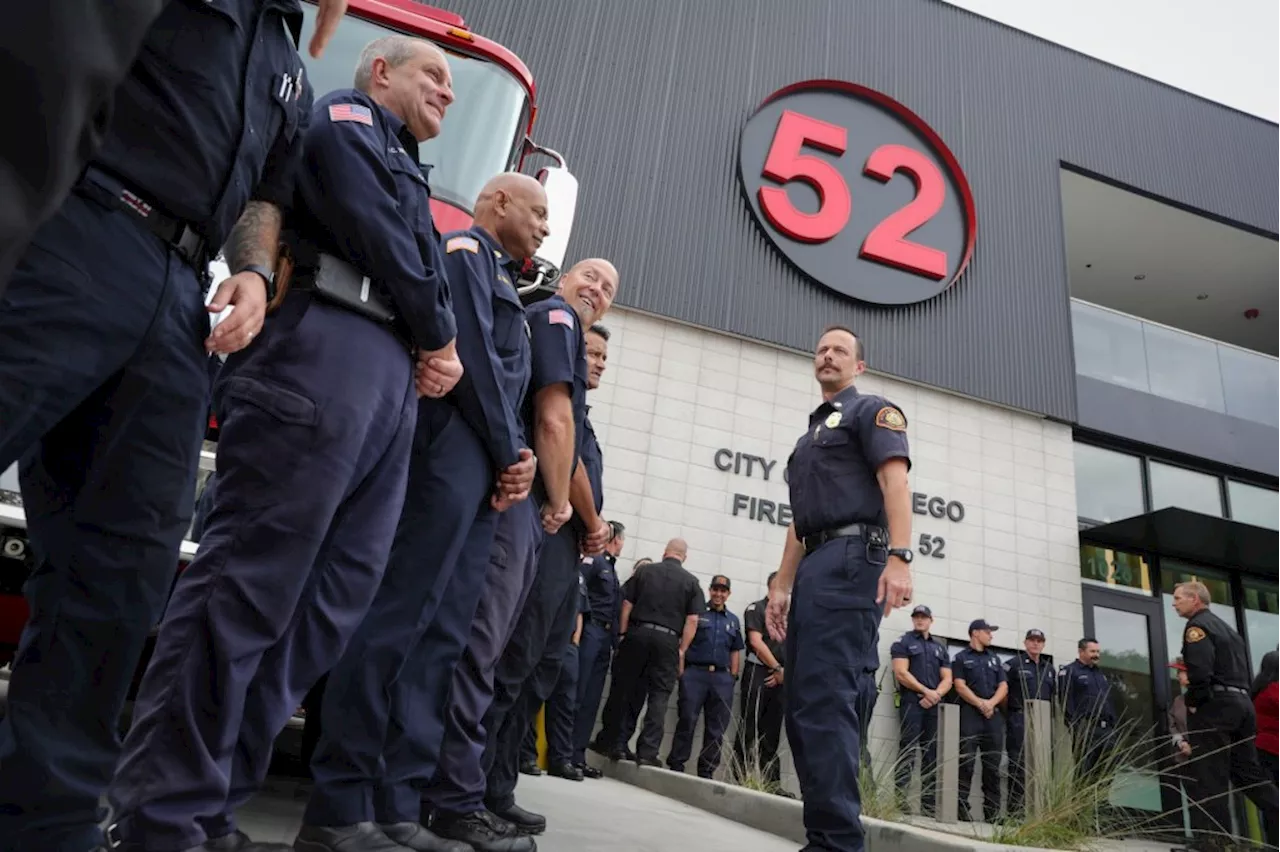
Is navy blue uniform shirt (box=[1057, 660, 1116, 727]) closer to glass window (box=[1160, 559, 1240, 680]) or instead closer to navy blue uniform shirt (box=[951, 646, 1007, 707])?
navy blue uniform shirt (box=[951, 646, 1007, 707])

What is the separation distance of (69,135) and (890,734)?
9410mm

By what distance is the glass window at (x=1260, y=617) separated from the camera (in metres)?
11.1

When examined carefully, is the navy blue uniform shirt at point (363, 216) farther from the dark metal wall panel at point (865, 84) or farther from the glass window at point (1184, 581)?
the glass window at point (1184, 581)

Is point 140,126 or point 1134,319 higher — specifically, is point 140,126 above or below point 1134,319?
below

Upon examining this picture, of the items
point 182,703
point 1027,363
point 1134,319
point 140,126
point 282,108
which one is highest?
point 1134,319

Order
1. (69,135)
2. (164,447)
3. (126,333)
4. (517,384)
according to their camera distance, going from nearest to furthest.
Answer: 1. (69,135)
2. (126,333)
3. (164,447)
4. (517,384)

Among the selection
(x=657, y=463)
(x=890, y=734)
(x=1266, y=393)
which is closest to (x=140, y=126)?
(x=657, y=463)

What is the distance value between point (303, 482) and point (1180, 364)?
12805mm

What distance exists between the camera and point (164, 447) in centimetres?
136

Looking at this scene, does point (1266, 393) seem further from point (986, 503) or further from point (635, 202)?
point (635, 202)

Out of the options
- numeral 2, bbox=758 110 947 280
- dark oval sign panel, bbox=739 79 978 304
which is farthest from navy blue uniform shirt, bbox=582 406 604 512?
numeral 2, bbox=758 110 947 280

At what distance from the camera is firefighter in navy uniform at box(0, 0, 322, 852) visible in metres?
1.20

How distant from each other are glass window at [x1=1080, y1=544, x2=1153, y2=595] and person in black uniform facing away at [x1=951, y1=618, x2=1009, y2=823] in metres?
2.57

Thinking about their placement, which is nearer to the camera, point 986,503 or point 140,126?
point 140,126
